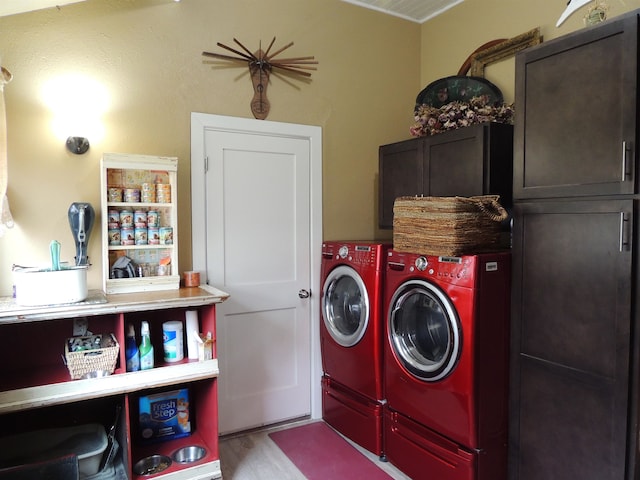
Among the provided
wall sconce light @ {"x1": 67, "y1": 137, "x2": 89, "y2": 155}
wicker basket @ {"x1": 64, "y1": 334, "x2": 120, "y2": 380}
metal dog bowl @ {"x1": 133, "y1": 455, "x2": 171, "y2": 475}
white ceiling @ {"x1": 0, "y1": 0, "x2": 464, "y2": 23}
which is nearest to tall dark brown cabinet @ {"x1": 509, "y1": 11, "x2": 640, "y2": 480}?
white ceiling @ {"x1": 0, "y1": 0, "x2": 464, "y2": 23}

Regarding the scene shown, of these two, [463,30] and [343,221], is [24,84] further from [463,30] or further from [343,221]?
[463,30]

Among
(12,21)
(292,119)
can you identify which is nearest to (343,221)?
(292,119)

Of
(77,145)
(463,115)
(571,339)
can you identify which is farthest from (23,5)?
(571,339)

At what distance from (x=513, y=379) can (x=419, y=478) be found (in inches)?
29.5

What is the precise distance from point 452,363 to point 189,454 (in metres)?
1.45

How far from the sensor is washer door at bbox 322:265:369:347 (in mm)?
2743

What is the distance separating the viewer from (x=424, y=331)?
2391 mm

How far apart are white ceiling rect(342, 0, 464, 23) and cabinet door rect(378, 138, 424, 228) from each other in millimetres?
1101

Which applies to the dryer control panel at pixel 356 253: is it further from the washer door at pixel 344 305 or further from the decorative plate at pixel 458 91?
the decorative plate at pixel 458 91

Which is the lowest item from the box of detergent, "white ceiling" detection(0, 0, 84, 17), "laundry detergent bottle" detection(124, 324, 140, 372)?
the box of detergent

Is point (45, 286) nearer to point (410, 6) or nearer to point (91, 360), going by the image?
point (91, 360)

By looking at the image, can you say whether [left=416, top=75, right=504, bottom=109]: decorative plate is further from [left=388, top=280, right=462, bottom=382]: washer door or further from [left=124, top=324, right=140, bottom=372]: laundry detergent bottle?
[left=124, top=324, right=140, bottom=372]: laundry detergent bottle

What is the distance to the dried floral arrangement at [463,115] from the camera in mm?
2500

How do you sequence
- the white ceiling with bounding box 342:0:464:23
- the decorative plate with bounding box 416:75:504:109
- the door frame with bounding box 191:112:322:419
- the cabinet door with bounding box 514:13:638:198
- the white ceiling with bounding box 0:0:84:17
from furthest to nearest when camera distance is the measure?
the white ceiling with bounding box 342:0:464:23, the decorative plate with bounding box 416:75:504:109, the door frame with bounding box 191:112:322:419, the white ceiling with bounding box 0:0:84:17, the cabinet door with bounding box 514:13:638:198
